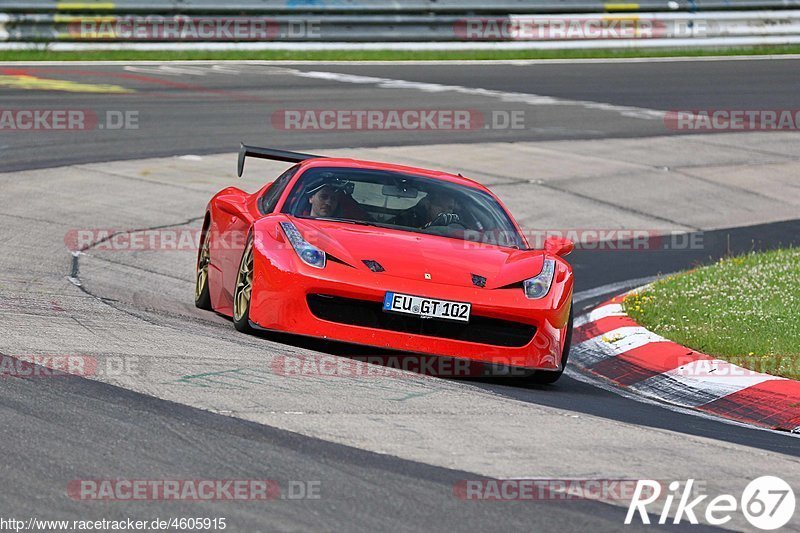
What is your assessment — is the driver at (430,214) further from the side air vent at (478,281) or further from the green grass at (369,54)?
the green grass at (369,54)

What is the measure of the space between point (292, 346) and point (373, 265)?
659 mm

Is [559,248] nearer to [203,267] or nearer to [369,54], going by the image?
[203,267]

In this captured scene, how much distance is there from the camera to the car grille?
284 inches

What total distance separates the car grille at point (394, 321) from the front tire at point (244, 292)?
52cm

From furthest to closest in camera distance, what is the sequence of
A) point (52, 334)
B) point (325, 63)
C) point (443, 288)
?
point (325, 63) → point (443, 288) → point (52, 334)

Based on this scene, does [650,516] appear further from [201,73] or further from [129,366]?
[201,73]

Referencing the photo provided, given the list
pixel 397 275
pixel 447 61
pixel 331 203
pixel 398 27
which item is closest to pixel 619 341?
pixel 331 203

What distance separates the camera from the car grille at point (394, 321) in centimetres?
721

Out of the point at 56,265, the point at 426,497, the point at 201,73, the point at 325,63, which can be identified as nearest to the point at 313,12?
the point at 325,63

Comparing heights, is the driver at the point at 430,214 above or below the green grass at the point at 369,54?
below

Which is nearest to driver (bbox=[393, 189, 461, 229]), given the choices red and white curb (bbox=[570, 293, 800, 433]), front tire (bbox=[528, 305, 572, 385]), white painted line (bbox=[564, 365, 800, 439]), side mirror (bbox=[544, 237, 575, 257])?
side mirror (bbox=[544, 237, 575, 257])

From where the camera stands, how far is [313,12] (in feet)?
80.1

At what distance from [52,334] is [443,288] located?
2047 millimetres

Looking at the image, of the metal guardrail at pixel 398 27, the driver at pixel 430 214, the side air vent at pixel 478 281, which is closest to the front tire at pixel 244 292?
the driver at pixel 430 214
